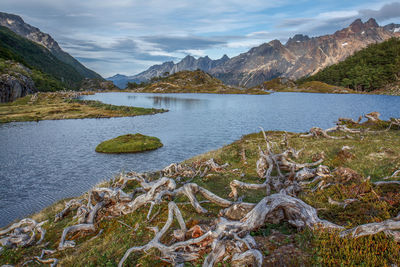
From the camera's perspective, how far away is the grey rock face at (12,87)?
128m

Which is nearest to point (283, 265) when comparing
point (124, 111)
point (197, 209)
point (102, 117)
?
point (197, 209)

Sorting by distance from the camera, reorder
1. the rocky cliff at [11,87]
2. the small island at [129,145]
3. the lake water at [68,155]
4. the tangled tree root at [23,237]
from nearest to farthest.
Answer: the tangled tree root at [23,237] < the lake water at [68,155] < the small island at [129,145] < the rocky cliff at [11,87]

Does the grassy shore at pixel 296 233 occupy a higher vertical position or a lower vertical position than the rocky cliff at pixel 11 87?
lower

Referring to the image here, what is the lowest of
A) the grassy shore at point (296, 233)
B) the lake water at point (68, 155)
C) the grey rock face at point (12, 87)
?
the lake water at point (68, 155)

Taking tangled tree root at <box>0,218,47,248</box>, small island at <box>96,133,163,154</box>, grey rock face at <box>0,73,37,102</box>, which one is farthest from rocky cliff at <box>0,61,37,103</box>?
tangled tree root at <box>0,218,47,248</box>

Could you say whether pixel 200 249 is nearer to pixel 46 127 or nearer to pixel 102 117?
pixel 46 127

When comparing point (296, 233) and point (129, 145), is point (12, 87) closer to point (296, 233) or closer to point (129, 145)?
point (129, 145)

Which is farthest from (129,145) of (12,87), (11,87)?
(12,87)

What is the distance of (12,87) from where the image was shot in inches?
5364

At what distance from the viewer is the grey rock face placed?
128400mm

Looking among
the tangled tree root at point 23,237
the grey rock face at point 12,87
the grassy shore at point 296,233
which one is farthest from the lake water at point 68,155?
the grey rock face at point 12,87

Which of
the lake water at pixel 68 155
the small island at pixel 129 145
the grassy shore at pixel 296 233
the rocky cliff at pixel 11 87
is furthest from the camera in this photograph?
the rocky cliff at pixel 11 87

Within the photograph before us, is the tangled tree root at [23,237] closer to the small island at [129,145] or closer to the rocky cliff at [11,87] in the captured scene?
the small island at [129,145]

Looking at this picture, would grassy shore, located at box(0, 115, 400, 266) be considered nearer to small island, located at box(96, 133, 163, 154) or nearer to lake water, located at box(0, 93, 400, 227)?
lake water, located at box(0, 93, 400, 227)
